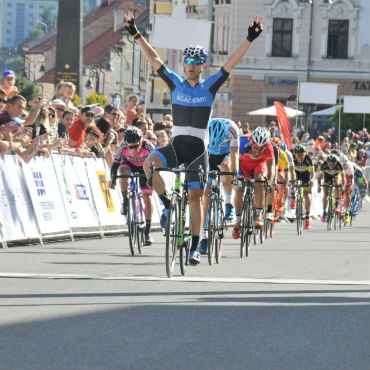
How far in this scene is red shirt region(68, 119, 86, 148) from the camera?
18938 millimetres

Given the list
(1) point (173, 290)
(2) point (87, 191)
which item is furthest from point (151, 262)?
(2) point (87, 191)

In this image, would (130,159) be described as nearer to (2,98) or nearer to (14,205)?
(14,205)

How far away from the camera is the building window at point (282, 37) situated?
70.9 meters

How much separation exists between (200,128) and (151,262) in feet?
7.71

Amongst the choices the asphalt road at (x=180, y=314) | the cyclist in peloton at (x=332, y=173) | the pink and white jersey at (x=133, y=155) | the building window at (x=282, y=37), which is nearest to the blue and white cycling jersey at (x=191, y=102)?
the asphalt road at (x=180, y=314)

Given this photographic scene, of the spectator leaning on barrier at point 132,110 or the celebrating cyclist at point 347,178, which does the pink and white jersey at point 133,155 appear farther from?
the celebrating cyclist at point 347,178

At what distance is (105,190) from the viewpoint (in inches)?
763

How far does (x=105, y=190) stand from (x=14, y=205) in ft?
11.3

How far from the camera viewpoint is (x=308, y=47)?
2783 inches

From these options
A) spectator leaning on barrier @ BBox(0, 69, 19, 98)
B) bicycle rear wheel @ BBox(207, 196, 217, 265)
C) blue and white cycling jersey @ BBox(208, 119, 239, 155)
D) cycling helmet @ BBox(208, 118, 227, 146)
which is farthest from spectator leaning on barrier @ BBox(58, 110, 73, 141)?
bicycle rear wheel @ BBox(207, 196, 217, 265)

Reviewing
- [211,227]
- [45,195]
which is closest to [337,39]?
[45,195]

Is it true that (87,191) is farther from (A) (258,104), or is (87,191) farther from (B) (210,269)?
(A) (258,104)

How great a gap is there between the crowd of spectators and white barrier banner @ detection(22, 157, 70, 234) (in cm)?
18

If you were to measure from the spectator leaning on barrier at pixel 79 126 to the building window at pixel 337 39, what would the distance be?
176 ft
